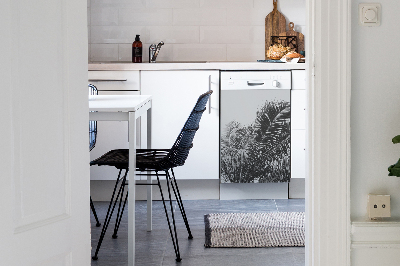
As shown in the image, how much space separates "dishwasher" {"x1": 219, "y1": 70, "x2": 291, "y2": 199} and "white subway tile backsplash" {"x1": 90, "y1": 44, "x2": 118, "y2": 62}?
3.92 ft

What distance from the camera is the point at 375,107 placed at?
1.74 metres

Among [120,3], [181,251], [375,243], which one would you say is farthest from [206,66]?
[375,243]

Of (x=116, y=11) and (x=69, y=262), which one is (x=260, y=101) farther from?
(x=69, y=262)

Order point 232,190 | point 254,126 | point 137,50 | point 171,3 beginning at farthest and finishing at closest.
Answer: point 171,3
point 137,50
point 232,190
point 254,126

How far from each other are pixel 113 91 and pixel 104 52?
0.82 metres

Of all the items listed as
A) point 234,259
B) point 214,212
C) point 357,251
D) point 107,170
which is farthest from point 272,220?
point 357,251

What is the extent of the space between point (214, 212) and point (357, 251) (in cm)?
194

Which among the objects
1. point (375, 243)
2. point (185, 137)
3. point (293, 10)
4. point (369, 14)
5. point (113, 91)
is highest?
point (293, 10)

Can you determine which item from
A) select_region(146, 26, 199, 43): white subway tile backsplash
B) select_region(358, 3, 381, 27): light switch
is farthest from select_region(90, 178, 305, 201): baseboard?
select_region(358, 3, 381, 27): light switch

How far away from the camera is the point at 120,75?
3863mm

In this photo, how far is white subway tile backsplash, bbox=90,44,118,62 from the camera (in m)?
4.54

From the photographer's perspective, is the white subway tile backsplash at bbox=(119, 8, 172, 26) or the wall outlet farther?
the white subway tile backsplash at bbox=(119, 8, 172, 26)

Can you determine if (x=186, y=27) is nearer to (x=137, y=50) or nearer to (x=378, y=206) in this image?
(x=137, y=50)

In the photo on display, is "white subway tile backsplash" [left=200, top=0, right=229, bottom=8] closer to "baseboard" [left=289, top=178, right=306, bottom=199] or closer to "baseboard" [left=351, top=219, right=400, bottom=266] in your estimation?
"baseboard" [left=289, top=178, right=306, bottom=199]
